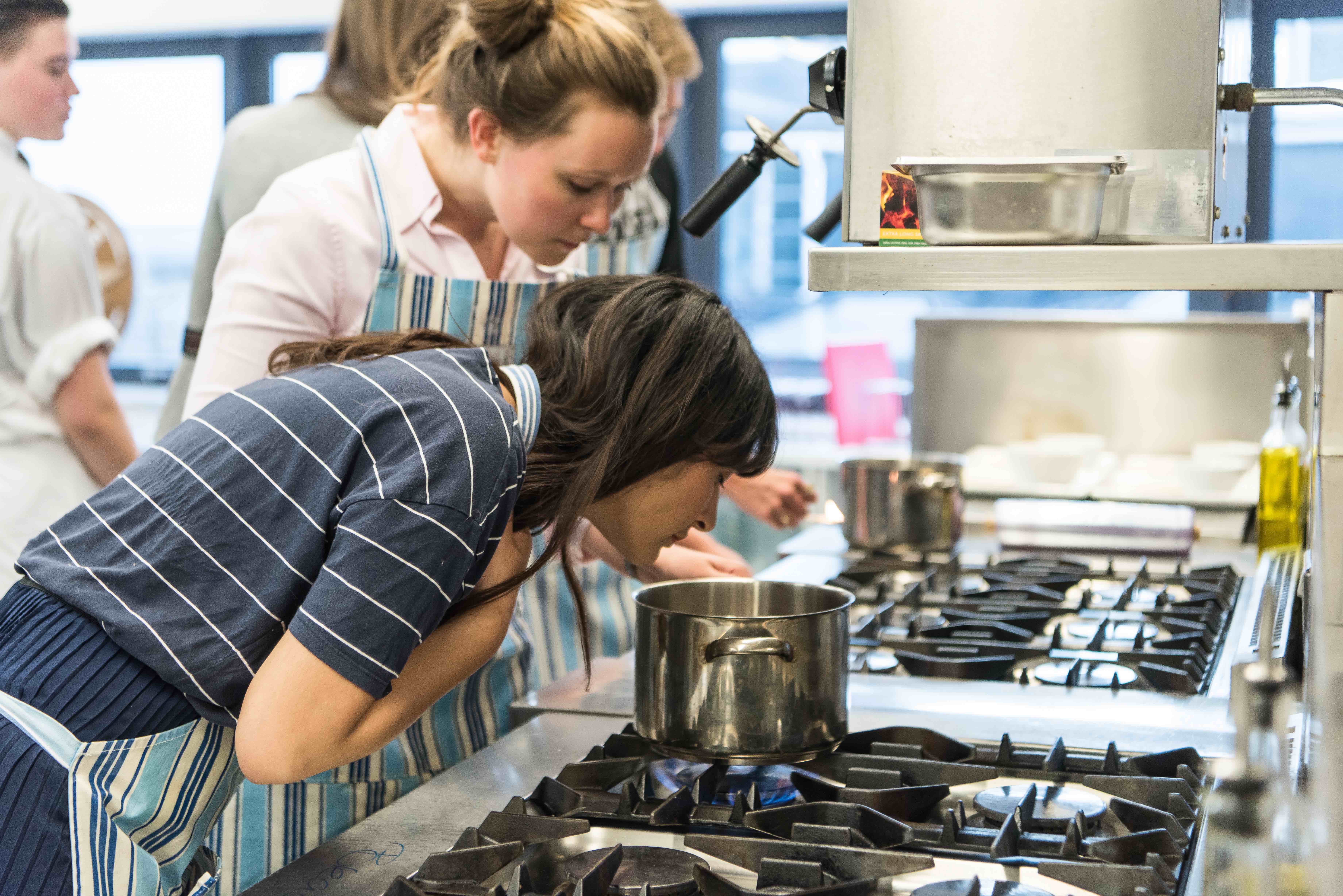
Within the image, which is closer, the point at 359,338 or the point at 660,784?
the point at 660,784

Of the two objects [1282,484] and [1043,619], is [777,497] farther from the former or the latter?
[1282,484]

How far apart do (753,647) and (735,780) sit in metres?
0.12

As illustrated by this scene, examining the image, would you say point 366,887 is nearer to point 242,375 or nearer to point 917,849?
point 917,849

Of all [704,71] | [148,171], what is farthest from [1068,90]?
[148,171]

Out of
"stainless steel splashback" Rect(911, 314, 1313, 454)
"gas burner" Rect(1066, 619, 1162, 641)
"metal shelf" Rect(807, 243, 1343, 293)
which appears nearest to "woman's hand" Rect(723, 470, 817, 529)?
"gas burner" Rect(1066, 619, 1162, 641)

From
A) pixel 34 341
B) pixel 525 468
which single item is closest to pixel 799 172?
pixel 34 341

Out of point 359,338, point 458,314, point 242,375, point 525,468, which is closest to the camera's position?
point 525,468

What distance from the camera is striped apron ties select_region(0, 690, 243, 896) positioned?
0.95m

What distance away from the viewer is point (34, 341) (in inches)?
76.7

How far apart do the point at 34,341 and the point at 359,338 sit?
1.02m

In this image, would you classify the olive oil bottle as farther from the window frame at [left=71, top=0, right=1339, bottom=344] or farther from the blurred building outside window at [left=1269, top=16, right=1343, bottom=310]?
the blurred building outside window at [left=1269, top=16, right=1343, bottom=310]

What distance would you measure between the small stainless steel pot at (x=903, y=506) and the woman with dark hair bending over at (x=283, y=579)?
84cm

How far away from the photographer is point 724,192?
4.04ft

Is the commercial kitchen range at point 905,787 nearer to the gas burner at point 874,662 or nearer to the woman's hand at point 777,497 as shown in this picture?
the gas burner at point 874,662
